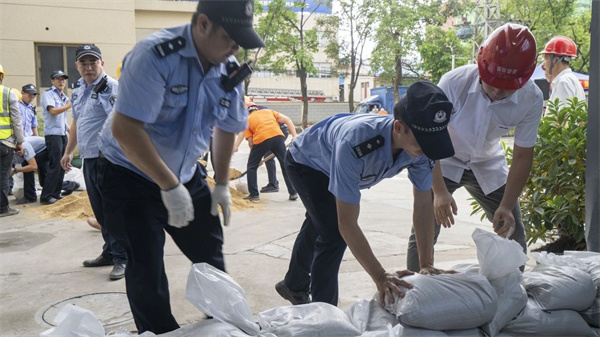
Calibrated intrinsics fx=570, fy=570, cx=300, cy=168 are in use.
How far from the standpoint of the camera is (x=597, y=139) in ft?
10.1

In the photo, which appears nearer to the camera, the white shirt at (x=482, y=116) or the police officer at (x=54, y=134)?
the white shirt at (x=482, y=116)

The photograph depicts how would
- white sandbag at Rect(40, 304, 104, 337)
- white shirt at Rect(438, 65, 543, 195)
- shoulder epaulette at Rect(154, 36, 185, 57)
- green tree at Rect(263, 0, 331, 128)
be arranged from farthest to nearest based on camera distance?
green tree at Rect(263, 0, 331, 128) < white shirt at Rect(438, 65, 543, 195) < shoulder epaulette at Rect(154, 36, 185, 57) < white sandbag at Rect(40, 304, 104, 337)

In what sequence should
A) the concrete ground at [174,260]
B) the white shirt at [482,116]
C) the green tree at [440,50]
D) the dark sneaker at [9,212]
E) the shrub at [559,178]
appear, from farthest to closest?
the green tree at [440,50] → the dark sneaker at [9,212] → the shrub at [559,178] → the concrete ground at [174,260] → the white shirt at [482,116]

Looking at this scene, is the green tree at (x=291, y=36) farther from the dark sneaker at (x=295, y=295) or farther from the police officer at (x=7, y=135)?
the dark sneaker at (x=295, y=295)

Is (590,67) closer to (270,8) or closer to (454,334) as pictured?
(454,334)

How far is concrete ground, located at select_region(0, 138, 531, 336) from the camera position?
129 inches

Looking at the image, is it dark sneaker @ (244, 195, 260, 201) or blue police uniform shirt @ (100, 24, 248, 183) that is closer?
blue police uniform shirt @ (100, 24, 248, 183)

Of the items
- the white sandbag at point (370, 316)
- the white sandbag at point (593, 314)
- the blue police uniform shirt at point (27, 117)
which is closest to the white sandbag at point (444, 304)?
the white sandbag at point (370, 316)


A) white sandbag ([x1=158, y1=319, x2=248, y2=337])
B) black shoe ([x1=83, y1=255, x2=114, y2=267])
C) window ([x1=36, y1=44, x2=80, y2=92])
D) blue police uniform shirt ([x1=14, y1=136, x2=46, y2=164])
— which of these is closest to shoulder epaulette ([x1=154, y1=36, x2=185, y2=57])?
white sandbag ([x1=158, y1=319, x2=248, y2=337])

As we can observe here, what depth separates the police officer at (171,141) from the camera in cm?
181

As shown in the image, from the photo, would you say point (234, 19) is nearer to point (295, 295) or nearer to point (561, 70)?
point (295, 295)

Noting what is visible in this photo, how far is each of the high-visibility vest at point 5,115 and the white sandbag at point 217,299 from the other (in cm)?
552

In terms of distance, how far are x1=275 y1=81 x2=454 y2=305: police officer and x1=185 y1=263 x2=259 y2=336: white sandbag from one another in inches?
18.7

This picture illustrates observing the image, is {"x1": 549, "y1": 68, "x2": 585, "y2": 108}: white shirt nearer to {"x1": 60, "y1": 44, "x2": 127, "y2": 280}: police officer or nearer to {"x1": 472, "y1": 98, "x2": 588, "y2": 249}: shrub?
{"x1": 472, "y1": 98, "x2": 588, "y2": 249}: shrub
